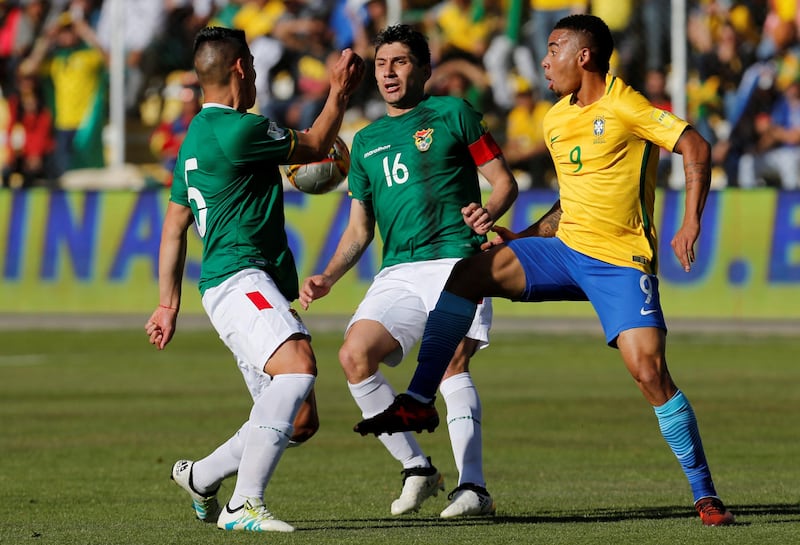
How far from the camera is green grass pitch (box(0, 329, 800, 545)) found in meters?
7.78

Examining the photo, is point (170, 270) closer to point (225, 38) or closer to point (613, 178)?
point (225, 38)

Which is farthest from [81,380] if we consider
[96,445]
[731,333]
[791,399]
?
[731,333]

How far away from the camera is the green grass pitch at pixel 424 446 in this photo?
25.5ft

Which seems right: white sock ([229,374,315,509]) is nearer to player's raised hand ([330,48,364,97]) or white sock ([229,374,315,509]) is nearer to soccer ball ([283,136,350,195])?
player's raised hand ([330,48,364,97])

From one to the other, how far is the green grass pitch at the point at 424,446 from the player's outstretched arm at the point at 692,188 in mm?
1260

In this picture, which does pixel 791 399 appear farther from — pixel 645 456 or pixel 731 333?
pixel 731 333

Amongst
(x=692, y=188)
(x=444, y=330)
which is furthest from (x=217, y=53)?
(x=692, y=188)

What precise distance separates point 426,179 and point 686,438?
1.88 metres

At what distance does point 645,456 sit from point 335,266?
11.3ft

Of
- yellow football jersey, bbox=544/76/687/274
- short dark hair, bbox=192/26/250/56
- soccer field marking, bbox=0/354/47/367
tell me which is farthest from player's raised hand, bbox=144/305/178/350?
soccer field marking, bbox=0/354/47/367

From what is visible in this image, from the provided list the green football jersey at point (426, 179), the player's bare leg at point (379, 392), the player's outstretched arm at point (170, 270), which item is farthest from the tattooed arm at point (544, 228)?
the player's outstretched arm at point (170, 270)

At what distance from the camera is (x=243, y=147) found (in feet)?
24.8

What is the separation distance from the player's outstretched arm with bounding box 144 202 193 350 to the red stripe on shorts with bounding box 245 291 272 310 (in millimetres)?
502

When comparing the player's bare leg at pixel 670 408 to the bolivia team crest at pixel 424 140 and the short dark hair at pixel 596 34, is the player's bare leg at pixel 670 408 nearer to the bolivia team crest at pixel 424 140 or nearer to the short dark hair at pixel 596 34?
the short dark hair at pixel 596 34
